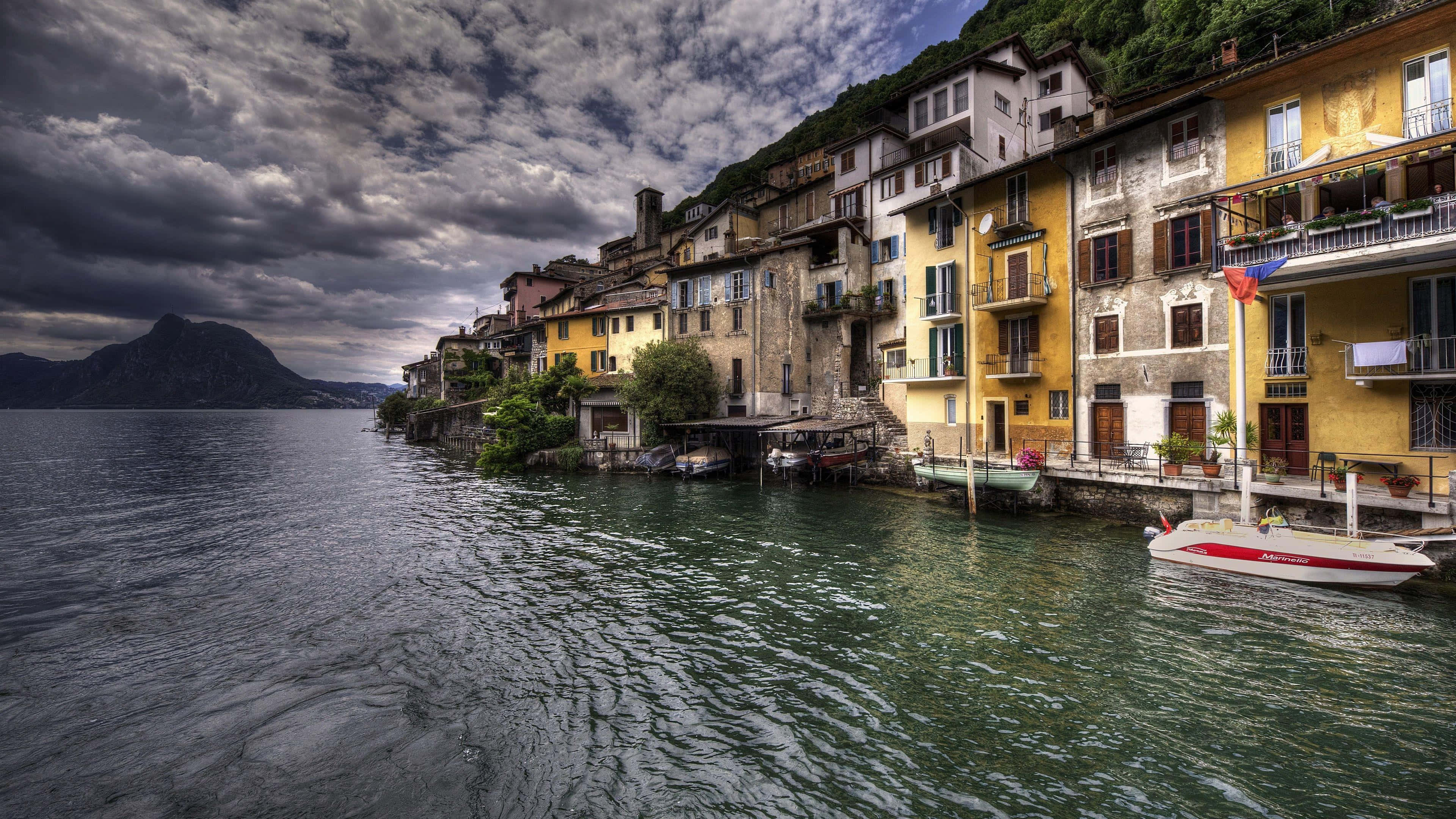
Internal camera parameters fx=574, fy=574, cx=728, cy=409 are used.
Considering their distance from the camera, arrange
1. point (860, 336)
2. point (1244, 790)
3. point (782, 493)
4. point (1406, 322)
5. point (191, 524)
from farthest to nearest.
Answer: point (860, 336), point (782, 493), point (191, 524), point (1406, 322), point (1244, 790)

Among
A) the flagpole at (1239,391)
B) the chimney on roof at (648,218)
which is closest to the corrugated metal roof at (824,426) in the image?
the flagpole at (1239,391)

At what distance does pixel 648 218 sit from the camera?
223 feet

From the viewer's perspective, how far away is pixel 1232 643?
10742mm

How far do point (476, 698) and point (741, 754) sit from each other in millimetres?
4620

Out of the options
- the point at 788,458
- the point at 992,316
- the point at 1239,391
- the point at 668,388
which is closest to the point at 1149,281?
the point at 1239,391

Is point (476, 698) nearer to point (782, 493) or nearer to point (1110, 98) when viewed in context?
point (782, 493)

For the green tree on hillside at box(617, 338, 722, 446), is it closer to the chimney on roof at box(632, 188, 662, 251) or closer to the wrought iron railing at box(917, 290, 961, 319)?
the wrought iron railing at box(917, 290, 961, 319)

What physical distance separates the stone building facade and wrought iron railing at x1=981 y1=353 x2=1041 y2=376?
5.59 feet

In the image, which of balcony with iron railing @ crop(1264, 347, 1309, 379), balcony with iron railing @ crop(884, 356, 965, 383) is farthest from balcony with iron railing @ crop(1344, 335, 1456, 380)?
balcony with iron railing @ crop(884, 356, 965, 383)

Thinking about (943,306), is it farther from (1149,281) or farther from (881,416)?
(1149,281)

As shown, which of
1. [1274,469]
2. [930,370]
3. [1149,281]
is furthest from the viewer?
[930,370]

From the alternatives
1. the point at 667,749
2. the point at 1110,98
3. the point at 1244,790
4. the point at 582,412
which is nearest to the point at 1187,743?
the point at 1244,790

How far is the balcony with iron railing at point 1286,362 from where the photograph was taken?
715 inches

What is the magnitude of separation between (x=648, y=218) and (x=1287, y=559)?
6447cm
